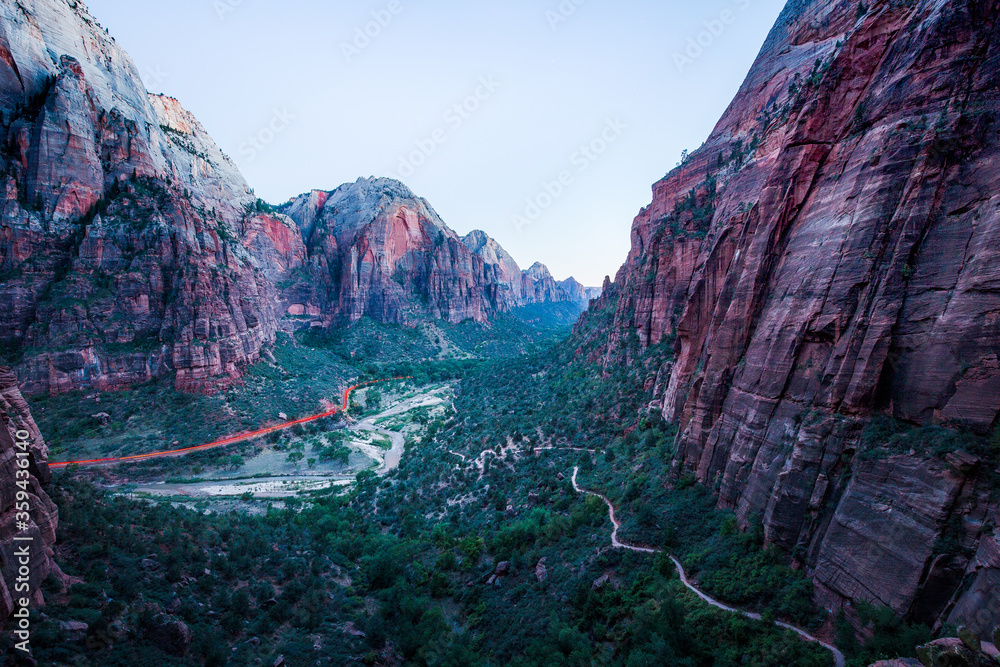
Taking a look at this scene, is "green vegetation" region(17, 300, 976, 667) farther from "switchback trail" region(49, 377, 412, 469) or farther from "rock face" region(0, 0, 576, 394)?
"rock face" region(0, 0, 576, 394)

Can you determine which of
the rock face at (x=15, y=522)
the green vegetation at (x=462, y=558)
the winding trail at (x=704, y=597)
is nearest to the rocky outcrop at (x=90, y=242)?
the green vegetation at (x=462, y=558)

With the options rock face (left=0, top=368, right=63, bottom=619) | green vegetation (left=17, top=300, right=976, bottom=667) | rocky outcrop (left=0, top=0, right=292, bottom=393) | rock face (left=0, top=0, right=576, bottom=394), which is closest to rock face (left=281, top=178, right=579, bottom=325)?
rock face (left=0, top=0, right=576, bottom=394)

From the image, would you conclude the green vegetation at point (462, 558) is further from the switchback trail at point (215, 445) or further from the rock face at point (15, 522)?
the switchback trail at point (215, 445)

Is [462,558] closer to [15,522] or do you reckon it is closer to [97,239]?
[15,522]

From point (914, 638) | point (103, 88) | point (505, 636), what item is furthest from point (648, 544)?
point (103, 88)

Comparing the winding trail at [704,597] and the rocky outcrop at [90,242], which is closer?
the winding trail at [704,597]

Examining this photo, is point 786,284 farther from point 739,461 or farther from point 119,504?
point 119,504
